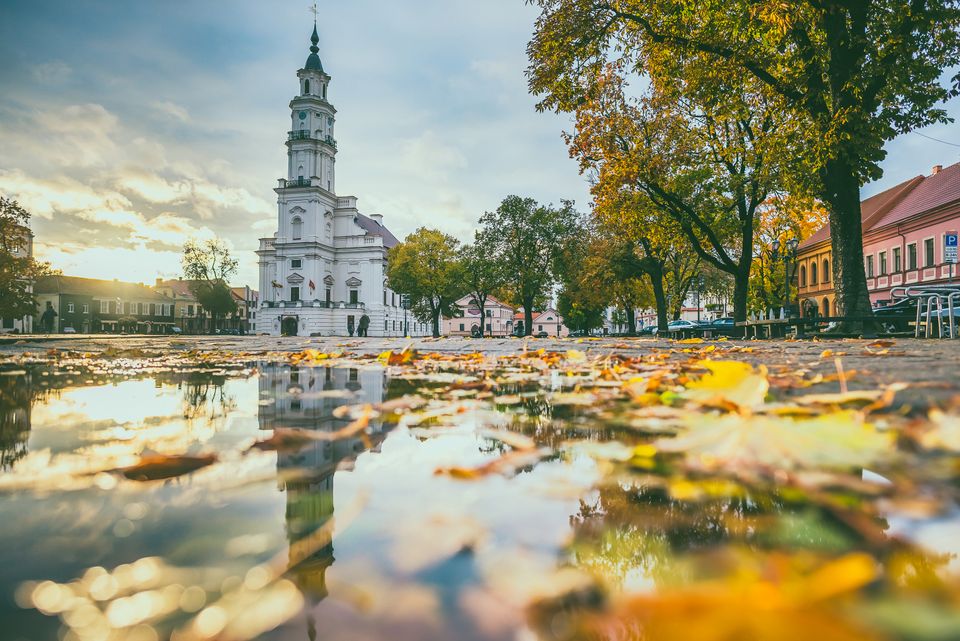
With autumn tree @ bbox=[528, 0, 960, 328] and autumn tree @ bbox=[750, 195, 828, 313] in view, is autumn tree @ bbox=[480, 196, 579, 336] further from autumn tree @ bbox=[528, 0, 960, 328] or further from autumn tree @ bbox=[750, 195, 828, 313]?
autumn tree @ bbox=[528, 0, 960, 328]

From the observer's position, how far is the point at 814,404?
1.51m

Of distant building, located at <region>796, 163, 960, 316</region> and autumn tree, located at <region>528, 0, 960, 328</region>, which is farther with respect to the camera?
distant building, located at <region>796, 163, 960, 316</region>

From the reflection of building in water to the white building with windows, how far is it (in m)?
56.2

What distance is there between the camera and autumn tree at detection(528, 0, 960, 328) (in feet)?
31.5

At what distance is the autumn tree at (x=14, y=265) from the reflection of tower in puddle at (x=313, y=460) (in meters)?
30.7

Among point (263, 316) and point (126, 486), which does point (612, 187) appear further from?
point (263, 316)

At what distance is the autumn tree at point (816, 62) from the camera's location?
31.5 feet

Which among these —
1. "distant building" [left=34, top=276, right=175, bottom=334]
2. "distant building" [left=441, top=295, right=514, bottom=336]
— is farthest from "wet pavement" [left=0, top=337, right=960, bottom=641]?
"distant building" [left=441, top=295, right=514, bottom=336]

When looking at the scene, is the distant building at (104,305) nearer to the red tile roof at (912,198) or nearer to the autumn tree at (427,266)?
the autumn tree at (427,266)

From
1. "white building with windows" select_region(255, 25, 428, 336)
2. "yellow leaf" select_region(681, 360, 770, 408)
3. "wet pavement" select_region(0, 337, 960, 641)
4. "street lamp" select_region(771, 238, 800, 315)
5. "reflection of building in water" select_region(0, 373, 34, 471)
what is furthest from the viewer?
"white building with windows" select_region(255, 25, 428, 336)

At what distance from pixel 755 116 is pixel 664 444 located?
17932mm

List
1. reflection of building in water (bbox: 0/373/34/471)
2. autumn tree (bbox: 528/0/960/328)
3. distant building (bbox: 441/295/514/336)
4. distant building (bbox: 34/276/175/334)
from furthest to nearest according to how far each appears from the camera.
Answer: distant building (bbox: 441/295/514/336)
distant building (bbox: 34/276/175/334)
autumn tree (bbox: 528/0/960/328)
reflection of building in water (bbox: 0/373/34/471)

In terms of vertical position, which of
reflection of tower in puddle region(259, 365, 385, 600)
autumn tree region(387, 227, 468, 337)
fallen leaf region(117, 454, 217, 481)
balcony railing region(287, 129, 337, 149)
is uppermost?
balcony railing region(287, 129, 337, 149)

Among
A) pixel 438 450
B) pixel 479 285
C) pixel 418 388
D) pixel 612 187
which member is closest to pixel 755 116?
pixel 612 187
